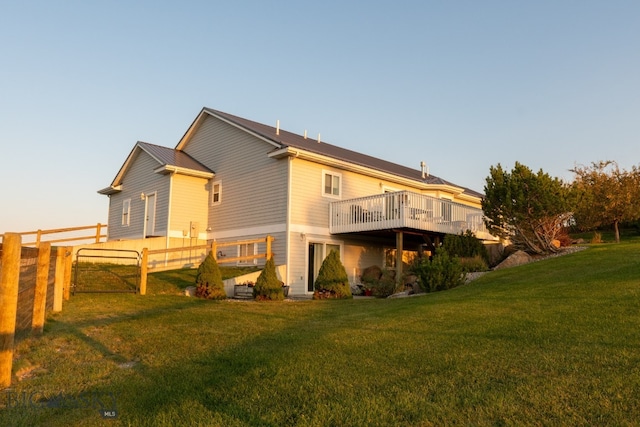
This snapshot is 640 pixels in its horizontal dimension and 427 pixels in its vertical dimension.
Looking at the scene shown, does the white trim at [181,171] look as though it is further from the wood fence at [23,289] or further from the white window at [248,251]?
the wood fence at [23,289]

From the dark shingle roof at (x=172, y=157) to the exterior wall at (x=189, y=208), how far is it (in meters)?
0.52

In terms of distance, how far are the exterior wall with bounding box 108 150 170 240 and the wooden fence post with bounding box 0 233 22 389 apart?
16.2 m

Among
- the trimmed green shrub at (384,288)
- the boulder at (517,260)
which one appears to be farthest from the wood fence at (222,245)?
the boulder at (517,260)

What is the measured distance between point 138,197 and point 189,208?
13.4 feet

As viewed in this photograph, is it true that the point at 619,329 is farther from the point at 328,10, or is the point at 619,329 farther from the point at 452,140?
the point at 452,140

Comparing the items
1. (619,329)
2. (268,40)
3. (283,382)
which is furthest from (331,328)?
(268,40)

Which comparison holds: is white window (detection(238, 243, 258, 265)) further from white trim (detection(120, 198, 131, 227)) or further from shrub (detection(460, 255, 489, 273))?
shrub (detection(460, 255, 489, 273))

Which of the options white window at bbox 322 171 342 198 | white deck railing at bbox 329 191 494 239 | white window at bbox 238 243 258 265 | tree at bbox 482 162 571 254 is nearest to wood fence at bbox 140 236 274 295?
white window at bbox 238 243 258 265

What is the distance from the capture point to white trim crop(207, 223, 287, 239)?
61.2ft

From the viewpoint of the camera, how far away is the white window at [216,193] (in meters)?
21.9

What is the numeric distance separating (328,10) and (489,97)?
8302mm

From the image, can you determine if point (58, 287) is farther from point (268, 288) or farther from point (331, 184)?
point (331, 184)

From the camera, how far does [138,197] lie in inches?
956

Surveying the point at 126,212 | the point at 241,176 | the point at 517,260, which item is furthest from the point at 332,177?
the point at 126,212
